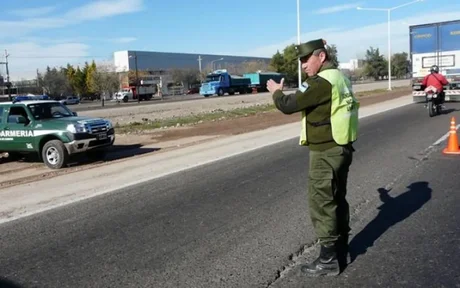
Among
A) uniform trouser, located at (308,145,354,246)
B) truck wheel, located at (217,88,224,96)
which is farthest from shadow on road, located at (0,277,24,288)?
truck wheel, located at (217,88,224,96)

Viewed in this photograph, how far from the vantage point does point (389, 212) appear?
610 cm

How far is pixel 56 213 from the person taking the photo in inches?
270

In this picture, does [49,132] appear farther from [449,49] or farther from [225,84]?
[225,84]

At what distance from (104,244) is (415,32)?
84.2ft

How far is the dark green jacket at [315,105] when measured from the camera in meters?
3.99

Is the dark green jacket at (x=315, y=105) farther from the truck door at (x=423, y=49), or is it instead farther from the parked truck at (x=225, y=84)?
the parked truck at (x=225, y=84)

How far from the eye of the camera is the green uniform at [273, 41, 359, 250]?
4.02 metres

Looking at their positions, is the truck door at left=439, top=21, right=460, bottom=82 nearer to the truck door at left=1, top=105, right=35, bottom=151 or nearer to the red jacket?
the red jacket

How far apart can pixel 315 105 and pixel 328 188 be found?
715 mm

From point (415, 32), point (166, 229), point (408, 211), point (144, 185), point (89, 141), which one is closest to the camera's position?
point (166, 229)

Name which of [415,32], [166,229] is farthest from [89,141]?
[415,32]

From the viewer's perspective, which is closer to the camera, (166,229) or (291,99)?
(291,99)

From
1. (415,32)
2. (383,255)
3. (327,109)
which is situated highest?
(415,32)

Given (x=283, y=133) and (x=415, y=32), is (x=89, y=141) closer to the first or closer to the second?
(x=283, y=133)
